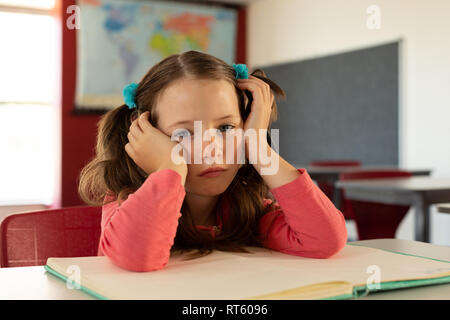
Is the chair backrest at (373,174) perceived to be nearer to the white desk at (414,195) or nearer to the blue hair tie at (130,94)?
the white desk at (414,195)

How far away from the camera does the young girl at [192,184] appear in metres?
0.83

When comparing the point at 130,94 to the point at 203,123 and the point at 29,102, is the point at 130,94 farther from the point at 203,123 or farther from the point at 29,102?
the point at 29,102

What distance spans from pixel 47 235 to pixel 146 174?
25 centimetres

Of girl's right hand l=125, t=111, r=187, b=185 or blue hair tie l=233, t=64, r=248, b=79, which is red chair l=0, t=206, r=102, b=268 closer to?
girl's right hand l=125, t=111, r=187, b=185

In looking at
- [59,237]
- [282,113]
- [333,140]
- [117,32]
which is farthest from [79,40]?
[59,237]

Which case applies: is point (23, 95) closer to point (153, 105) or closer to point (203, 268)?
point (153, 105)

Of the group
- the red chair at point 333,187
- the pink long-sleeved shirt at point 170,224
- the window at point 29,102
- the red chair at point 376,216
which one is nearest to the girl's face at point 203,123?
the pink long-sleeved shirt at point 170,224

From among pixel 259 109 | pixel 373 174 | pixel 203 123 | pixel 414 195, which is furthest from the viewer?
pixel 373 174

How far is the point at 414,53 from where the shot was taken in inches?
185

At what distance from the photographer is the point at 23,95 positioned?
5.75 metres

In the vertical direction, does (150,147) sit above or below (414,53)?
below

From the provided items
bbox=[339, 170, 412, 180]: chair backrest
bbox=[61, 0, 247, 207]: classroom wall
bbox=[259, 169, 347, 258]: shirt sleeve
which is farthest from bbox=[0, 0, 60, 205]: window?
bbox=[259, 169, 347, 258]: shirt sleeve

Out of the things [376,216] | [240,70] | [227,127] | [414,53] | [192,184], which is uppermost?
[414,53]

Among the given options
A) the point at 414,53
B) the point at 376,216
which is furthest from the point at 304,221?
the point at 414,53
